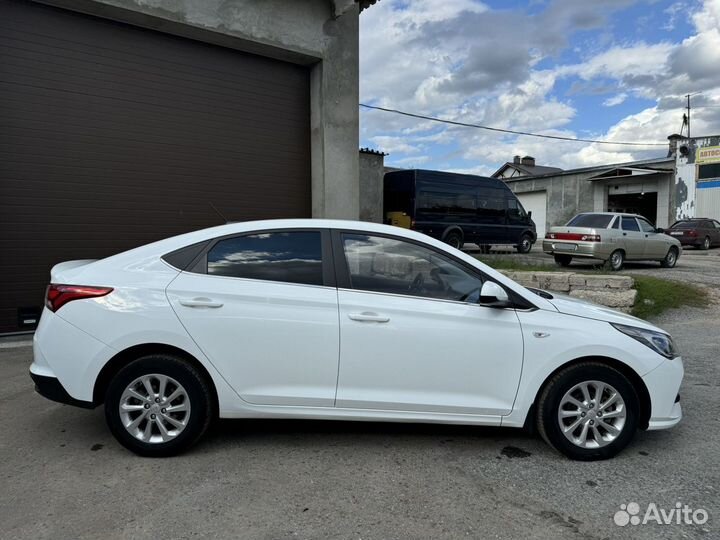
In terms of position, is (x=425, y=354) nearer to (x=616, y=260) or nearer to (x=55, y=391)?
(x=55, y=391)

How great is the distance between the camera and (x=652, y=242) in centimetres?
1406

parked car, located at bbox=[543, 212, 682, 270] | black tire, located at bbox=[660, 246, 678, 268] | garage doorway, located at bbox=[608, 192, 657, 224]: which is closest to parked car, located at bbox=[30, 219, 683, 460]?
parked car, located at bbox=[543, 212, 682, 270]

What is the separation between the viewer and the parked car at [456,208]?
15789 millimetres

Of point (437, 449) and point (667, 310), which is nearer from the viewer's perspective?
point (437, 449)

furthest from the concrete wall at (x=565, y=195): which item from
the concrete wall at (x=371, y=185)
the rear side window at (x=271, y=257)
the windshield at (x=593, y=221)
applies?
the rear side window at (x=271, y=257)

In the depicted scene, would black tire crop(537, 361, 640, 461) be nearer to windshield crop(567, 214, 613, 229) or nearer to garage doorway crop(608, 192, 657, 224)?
windshield crop(567, 214, 613, 229)

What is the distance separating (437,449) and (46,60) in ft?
22.4

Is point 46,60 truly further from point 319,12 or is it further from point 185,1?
point 319,12

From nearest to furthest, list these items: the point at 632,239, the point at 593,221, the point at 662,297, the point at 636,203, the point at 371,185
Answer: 1. the point at 662,297
2. the point at 593,221
3. the point at 632,239
4. the point at 371,185
5. the point at 636,203

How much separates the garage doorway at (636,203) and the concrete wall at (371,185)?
21.7 m

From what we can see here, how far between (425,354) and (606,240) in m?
11.3

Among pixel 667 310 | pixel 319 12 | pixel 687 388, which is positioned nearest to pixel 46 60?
pixel 319 12

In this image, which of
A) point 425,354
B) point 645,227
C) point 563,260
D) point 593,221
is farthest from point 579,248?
point 425,354

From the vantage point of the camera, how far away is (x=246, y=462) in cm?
326
